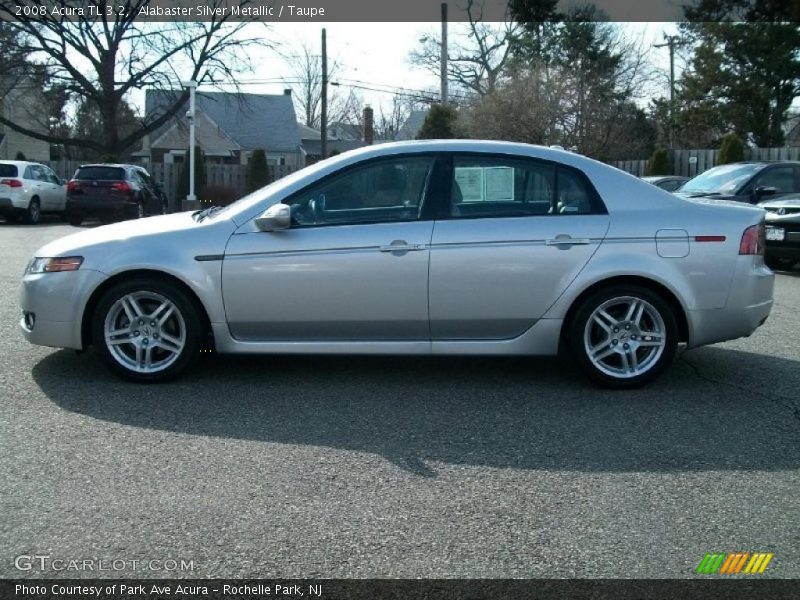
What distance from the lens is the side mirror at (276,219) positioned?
5.49 meters

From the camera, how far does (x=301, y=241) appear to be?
220 inches

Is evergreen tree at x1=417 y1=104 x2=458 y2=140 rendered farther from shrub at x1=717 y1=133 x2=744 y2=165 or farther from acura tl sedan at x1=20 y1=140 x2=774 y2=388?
acura tl sedan at x1=20 y1=140 x2=774 y2=388

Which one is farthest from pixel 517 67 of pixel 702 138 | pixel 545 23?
pixel 702 138

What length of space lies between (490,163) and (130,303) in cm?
264

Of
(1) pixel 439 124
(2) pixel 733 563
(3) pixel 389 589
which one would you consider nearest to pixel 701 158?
(1) pixel 439 124

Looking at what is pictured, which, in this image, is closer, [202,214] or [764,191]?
[202,214]

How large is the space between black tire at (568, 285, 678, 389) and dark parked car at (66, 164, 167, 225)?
17.9m

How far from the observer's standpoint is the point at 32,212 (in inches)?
866

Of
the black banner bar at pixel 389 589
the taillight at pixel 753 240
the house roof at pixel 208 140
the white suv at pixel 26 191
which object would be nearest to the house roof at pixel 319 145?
the house roof at pixel 208 140

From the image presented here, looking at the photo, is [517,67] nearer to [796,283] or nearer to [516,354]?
[796,283]

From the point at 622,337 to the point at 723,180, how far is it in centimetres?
926

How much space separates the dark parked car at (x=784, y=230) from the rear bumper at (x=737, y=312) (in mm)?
6794

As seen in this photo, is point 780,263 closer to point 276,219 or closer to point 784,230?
point 784,230

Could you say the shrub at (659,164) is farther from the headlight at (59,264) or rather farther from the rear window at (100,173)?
the headlight at (59,264)
